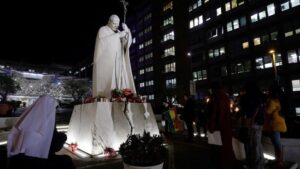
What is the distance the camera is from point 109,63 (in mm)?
8336

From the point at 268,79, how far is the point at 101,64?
91.6 feet

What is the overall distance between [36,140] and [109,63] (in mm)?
6355

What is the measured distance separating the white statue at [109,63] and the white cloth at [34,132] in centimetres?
568

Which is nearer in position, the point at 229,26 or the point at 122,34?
the point at 122,34

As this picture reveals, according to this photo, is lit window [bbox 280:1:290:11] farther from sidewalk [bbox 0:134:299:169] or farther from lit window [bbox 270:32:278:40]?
sidewalk [bbox 0:134:299:169]

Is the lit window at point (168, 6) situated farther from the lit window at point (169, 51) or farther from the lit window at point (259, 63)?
the lit window at point (259, 63)

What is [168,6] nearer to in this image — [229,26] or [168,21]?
[168,21]

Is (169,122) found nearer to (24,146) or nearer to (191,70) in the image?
(24,146)

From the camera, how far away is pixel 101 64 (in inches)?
328

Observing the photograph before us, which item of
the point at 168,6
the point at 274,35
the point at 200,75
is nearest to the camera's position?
the point at 274,35

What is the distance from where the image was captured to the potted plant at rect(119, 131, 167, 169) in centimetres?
372

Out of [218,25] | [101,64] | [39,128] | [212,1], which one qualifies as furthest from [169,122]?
[212,1]

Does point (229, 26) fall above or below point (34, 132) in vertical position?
above

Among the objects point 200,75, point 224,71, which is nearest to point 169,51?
point 200,75
